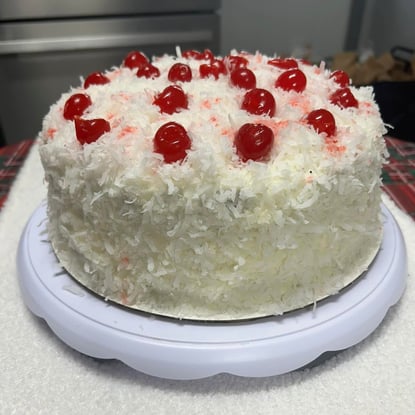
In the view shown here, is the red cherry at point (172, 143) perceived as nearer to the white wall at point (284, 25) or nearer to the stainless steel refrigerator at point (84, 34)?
the stainless steel refrigerator at point (84, 34)

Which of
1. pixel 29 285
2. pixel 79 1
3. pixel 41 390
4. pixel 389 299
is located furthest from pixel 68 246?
pixel 79 1

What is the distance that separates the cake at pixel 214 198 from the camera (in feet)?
2.81

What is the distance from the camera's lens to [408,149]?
6.13 ft

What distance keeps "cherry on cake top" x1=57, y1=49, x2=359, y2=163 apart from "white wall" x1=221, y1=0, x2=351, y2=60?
167cm

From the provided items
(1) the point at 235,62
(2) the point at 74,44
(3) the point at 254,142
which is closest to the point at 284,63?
(1) the point at 235,62

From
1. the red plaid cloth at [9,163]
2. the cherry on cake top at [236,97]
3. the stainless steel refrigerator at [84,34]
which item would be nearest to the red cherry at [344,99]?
the cherry on cake top at [236,97]

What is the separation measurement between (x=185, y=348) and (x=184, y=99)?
1.64 ft

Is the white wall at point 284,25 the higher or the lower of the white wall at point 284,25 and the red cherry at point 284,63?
the lower

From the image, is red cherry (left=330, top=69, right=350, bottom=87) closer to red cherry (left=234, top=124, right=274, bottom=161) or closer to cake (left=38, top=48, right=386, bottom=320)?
cake (left=38, top=48, right=386, bottom=320)

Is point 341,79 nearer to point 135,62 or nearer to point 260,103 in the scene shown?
point 260,103

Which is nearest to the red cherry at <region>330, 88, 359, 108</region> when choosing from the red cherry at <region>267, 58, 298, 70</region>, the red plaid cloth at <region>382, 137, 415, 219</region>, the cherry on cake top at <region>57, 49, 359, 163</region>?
the cherry on cake top at <region>57, 49, 359, 163</region>

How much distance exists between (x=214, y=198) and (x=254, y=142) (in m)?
0.12

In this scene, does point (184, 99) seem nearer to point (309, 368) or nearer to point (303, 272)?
point (303, 272)

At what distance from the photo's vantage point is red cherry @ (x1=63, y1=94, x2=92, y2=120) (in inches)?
41.9
